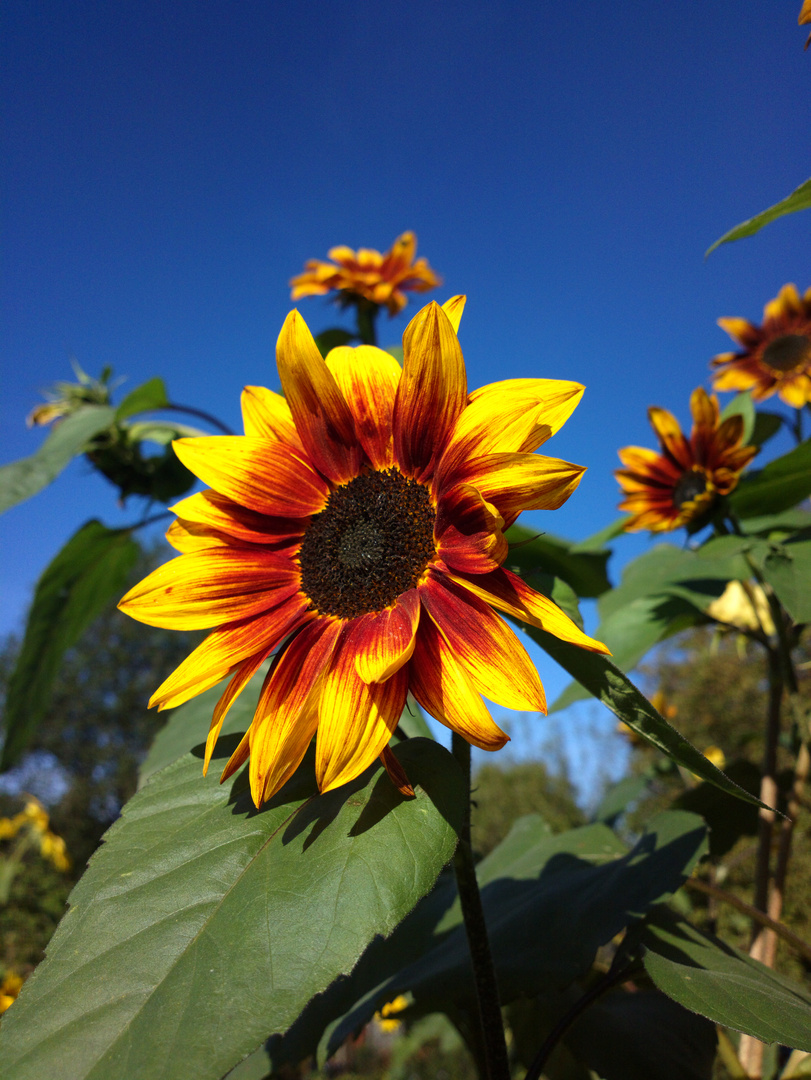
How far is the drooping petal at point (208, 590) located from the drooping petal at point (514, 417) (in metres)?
0.30

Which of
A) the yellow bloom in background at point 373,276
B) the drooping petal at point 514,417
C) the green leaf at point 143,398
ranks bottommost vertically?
the drooping petal at point 514,417

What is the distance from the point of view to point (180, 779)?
0.77m

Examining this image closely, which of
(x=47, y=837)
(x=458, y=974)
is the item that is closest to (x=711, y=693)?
(x=47, y=837)

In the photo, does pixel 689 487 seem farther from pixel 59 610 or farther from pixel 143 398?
pixel 59 610

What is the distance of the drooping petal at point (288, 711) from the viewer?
69 centimetres

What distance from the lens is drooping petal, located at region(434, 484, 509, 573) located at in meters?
0.65

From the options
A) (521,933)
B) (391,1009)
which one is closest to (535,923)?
(521,933)

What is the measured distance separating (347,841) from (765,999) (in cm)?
52

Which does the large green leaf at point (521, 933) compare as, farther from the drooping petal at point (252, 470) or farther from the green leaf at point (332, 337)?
the green leaf at point (332, 337)

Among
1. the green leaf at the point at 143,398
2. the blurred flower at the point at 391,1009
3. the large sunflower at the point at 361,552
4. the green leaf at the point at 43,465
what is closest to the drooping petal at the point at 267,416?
the large sunflower at the point at 361,552

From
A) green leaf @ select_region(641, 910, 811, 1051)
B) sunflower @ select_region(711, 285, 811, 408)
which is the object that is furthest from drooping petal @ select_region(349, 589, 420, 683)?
sunflower @ select_region(711, 285, 811, 408)

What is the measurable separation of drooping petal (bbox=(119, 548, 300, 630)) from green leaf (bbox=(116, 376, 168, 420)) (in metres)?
0.73

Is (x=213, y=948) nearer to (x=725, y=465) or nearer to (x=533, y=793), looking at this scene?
(x=725, y=465)

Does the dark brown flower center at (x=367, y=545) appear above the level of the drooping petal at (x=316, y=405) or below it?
below
